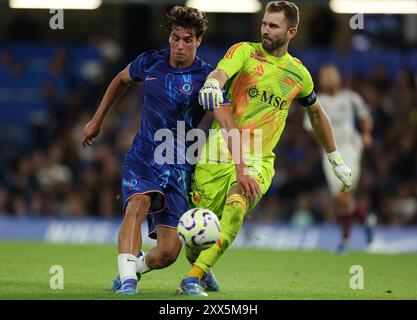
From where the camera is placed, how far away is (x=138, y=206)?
8836mm

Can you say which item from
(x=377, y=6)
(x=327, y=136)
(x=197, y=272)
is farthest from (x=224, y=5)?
(x=197, y=272)

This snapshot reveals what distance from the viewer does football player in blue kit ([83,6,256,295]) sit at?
891 cm

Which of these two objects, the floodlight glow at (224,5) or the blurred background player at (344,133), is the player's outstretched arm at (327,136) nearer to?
the blurred background player at (344,133)

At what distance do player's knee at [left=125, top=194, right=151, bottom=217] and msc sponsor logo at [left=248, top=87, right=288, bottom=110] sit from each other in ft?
4.28

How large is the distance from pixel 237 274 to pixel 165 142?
3011mm

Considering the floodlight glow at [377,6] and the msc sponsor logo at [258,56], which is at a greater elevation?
the floodlight glow at [377,6]

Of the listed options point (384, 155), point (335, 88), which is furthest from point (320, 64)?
point (335, 88)

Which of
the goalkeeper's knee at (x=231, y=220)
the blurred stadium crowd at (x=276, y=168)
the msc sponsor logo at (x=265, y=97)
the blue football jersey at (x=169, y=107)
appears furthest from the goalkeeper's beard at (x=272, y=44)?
the blurred stadium crowd at (x=276, y=168)

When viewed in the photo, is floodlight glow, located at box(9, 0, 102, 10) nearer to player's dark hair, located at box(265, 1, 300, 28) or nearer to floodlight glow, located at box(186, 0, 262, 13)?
floodlight glow, located at box(186, 0, 262, 13)

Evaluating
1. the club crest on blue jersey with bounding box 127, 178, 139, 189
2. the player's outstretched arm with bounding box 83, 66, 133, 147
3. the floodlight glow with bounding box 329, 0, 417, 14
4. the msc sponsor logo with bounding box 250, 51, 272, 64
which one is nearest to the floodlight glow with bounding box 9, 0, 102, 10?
the floodlight glow with bounding box 329, 0, 417, 14

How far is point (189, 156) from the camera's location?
30.4 ft

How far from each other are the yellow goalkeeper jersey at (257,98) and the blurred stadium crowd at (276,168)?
9166mm

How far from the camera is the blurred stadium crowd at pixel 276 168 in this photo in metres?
19.0

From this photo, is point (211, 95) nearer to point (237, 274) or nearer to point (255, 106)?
point (255, 106)
